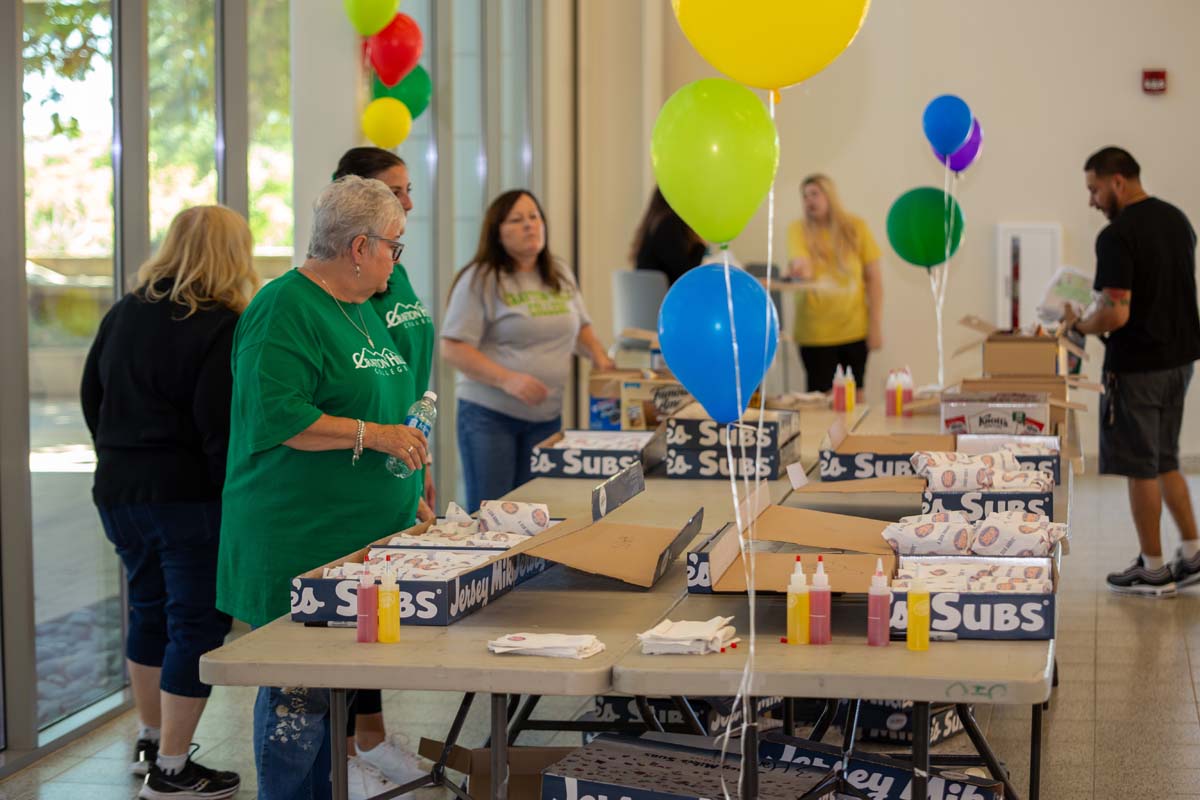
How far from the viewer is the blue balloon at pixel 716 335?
107 inches

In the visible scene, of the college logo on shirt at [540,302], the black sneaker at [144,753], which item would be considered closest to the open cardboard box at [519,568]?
the black sneaker at [144,753]

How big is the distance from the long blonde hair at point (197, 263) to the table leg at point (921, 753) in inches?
84.7

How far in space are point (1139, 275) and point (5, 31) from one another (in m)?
4.35

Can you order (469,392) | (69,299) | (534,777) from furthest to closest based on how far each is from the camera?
(469,392), (69,299), (534,777)

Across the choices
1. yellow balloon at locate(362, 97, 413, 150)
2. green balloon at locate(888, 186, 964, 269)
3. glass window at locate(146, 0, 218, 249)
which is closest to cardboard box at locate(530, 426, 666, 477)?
glass window at locate(146, 0, 218, 249)

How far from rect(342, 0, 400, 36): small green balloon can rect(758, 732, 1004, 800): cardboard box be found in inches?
127

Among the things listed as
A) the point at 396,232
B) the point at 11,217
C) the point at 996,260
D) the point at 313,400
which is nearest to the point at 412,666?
the point at 313,400

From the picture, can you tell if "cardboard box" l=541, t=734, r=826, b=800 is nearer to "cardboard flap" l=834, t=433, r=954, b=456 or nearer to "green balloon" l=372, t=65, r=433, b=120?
"cardboard flap" l=834, t=433, r=954, b=456

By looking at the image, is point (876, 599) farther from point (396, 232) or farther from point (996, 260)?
point (996, 260)

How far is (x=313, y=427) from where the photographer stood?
291 cm

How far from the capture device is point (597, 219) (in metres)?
9.72

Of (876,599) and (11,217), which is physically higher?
(11,217)

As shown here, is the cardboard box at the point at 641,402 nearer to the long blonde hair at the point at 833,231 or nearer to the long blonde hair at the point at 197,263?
the long blonde hair at the point at 197,263

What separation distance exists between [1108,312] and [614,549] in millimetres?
3610
